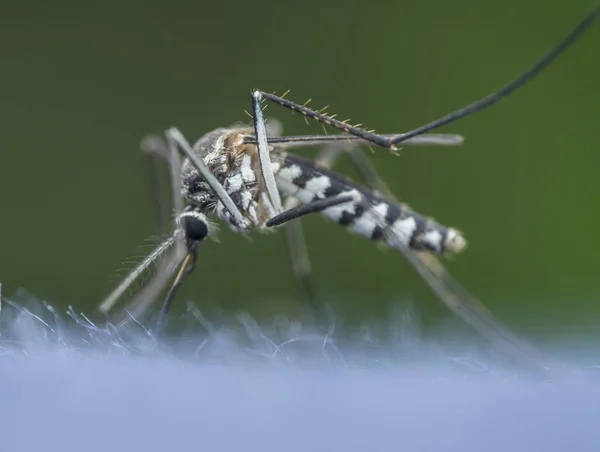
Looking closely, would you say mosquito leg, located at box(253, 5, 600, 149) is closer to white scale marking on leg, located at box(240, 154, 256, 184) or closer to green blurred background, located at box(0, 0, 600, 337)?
white scale marking on leg, located at box(240, 154, 256, 184)

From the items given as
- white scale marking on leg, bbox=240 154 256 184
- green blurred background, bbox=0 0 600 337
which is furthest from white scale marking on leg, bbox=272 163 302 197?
green blurred background, bbox=0 0 600 337

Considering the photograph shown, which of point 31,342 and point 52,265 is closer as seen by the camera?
point 31,342

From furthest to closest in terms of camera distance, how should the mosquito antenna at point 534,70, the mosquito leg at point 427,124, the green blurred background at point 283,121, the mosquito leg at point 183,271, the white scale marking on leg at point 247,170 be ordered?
1. the green blurred background at point 283,121
2. the white scale marking on leg at point 247,170
3. the mosquito leg at point 183,271
4. the mosquito leg at point 427,124
5. the mosquito antenna at point 534,70

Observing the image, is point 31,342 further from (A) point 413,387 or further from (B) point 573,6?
(B) point 573,6

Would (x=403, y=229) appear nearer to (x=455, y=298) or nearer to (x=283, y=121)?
(x=455, y=298)

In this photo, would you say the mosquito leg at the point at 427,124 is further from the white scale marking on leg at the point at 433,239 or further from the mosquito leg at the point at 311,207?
the white scale marking on leg at the point at 433,239

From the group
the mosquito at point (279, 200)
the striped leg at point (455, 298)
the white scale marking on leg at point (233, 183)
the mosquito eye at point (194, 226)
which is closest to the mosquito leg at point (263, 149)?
the mosquito at point (279, 200)

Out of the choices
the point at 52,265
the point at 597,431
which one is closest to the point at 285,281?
the point at 52,265
